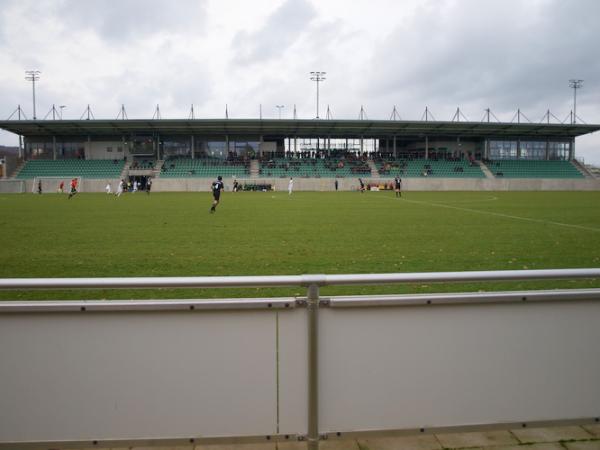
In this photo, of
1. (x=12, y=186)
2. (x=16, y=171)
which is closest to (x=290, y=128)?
(x=12, y=186)

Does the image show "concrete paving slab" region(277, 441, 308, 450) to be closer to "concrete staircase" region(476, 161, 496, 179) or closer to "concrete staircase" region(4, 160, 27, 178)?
"concrete staircase" region(476, 161, 496, 179)

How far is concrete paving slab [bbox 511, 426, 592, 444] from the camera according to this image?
3338 mm

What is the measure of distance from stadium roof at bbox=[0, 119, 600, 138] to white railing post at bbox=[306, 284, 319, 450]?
6192 cm

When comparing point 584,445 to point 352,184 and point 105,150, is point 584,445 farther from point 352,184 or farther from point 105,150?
point 105,150

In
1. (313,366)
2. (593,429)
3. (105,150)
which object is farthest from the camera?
(105,150)

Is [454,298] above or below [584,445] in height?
above

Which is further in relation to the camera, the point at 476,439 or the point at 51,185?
the point at 51,185

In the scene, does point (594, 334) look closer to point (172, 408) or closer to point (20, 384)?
point (172, 408)

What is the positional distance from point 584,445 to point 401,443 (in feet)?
4.12

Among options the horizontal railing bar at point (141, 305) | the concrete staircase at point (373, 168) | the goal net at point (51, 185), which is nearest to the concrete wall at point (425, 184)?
the concrete staircase at point (373, 168)

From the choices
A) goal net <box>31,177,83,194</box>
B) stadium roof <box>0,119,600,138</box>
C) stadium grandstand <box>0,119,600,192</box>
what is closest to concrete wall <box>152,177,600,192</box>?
stadium grandstand <box>0,119,600,192</box>

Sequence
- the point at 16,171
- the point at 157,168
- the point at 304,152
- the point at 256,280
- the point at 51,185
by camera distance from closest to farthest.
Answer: the point at 256,280 → the point at 51,185 → the point at 16,171 → the point at 157,168 → the point at 304,152

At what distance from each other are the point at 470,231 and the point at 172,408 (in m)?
14.7

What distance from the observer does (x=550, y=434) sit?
340 cm
